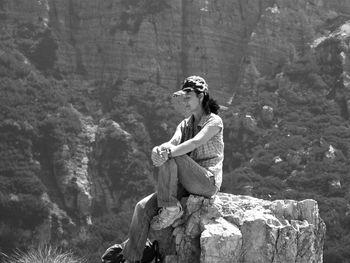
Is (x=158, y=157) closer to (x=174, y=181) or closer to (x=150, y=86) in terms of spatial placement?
(x=174, y=181)

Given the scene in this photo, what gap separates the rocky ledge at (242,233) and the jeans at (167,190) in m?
0.18

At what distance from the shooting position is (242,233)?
10422mm

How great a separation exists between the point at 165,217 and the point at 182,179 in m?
0.52

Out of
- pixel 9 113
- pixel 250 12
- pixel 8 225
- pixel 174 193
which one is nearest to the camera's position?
pixel 174 193

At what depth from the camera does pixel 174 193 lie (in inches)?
414

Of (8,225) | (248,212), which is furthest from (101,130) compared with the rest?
(248,212)

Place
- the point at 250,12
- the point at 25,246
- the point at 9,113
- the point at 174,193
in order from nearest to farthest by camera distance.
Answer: the point at 174,193 < the point at 25,246 < the point at 9,113 < the point at 250,12

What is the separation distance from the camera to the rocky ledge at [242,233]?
10188 millimetres

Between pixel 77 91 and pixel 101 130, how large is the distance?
5763 millimetres

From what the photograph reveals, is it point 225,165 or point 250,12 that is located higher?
point 250,12

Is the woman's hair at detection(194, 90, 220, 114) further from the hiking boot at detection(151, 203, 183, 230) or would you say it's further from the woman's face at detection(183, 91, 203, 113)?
the hiking boot at detection(151, 203, 183, 230)

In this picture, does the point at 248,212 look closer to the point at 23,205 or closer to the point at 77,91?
the point at 23,205

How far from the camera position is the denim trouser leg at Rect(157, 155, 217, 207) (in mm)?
10500

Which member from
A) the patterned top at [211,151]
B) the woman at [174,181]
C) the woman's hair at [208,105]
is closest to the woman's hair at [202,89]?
the woman's hair at [208,105]
